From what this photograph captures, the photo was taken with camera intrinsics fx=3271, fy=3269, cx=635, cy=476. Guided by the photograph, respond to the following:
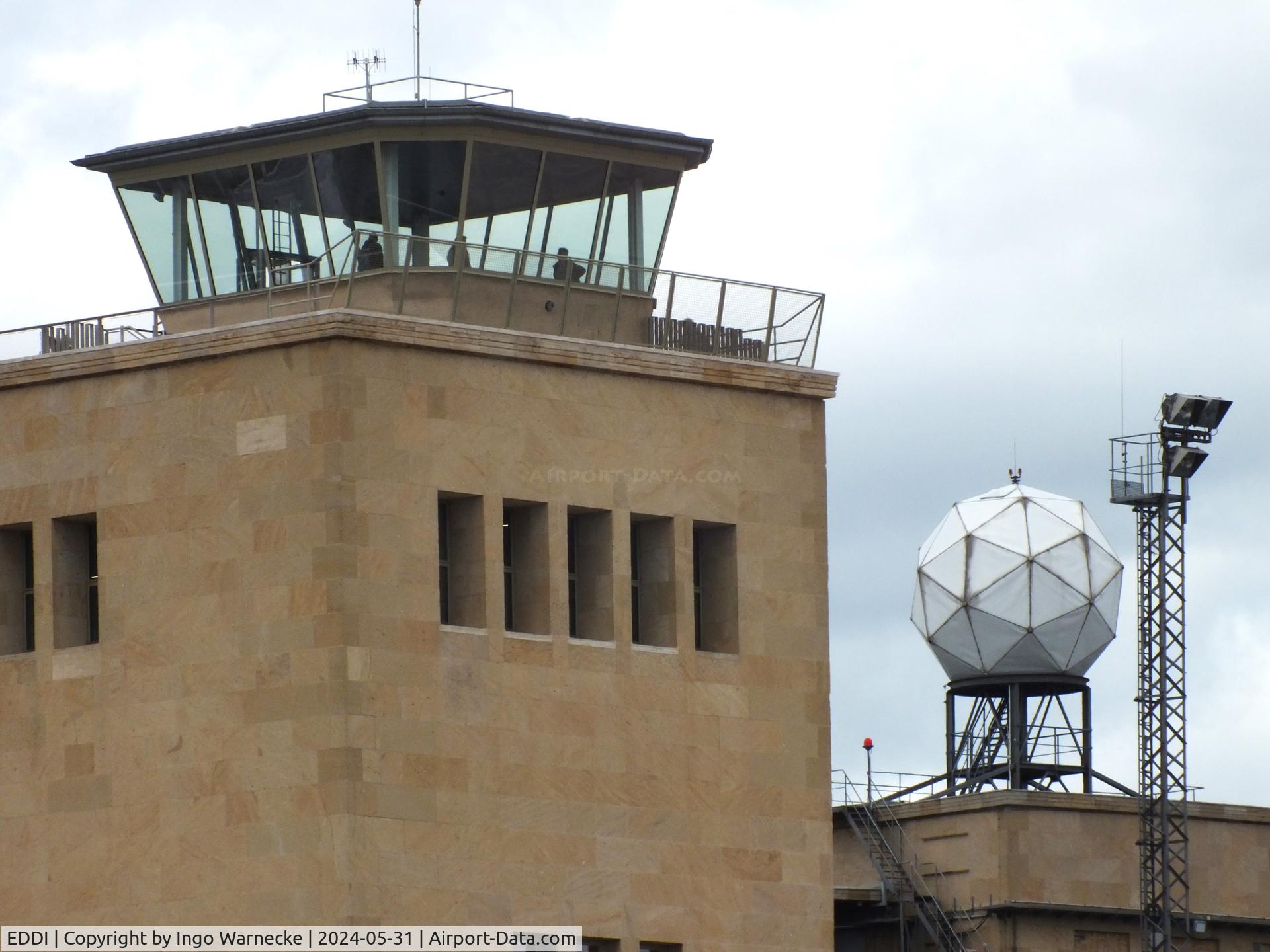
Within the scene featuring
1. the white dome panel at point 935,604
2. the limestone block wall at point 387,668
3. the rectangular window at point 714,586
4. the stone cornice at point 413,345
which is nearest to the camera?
the limestone block wall at point 387,668

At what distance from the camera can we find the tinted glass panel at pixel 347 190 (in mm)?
52562

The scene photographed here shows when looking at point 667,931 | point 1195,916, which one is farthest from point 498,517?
point 1195,916

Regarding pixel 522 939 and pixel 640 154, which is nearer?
pixel 522 939

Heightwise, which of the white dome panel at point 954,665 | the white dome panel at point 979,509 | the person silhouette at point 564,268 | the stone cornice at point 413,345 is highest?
the person silhouette at point 564,268

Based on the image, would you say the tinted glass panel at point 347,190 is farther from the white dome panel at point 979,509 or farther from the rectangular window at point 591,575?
the white dome panel at point 979,509

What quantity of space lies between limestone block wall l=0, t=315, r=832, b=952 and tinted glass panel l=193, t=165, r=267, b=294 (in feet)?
8.63

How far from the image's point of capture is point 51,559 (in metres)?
52.0

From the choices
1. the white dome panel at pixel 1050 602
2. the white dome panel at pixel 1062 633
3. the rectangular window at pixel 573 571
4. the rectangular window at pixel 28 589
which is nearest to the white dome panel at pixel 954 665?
the white dome panel at pixel 1062 633

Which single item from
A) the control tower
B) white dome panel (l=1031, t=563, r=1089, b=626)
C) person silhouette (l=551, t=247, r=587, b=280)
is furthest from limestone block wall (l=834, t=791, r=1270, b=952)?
person silhouette (l=551, t=247, r=587, b=280)

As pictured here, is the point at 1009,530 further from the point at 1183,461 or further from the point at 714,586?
the point at 714,586

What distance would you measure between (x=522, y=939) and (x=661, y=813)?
10.8ft

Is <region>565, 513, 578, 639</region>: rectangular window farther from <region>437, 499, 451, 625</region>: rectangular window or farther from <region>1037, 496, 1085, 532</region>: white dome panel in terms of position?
<region>1037, 496, 1085, 532</region>: white dome panel

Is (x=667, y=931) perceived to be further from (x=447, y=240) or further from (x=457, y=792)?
(x=447, y=240)

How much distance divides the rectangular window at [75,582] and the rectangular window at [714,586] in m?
9.68
